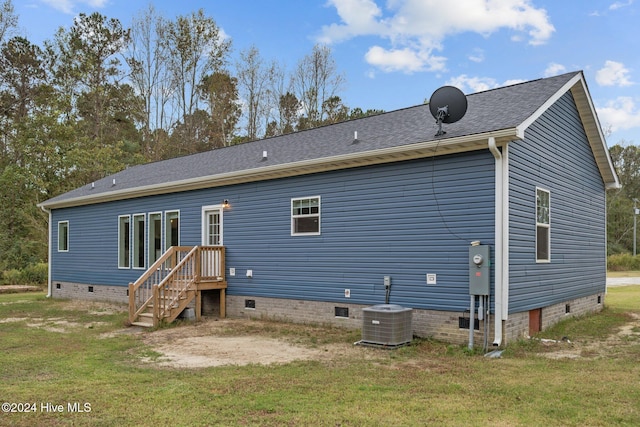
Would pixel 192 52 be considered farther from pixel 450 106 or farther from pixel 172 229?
pixel 450 106

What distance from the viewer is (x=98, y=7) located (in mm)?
29391

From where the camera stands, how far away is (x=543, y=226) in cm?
944

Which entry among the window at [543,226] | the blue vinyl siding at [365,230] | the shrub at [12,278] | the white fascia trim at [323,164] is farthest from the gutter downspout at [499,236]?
the shrub at [12,278]

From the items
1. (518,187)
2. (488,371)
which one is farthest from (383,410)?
(518,187)

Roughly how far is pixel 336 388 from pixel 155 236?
9688 mm

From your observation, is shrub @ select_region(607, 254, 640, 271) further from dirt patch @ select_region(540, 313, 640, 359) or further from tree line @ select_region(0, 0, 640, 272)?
dirt patch @ select_region(540, 313, 640, 359)

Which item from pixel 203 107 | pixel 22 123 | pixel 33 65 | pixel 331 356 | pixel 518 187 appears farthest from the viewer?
pixel 203 107

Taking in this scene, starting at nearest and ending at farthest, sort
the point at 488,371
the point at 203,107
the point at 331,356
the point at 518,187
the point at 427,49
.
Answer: the point at 488,371
the point at 331,356
the point at 518,187
the point at 427,49
the point at 203,107

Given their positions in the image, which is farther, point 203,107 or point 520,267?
point 203,107

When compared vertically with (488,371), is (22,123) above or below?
above

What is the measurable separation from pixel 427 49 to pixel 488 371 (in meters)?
17.8

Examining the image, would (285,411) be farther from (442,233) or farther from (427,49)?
(427,49)

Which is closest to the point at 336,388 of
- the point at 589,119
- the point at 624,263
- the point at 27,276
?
the point at 589,119

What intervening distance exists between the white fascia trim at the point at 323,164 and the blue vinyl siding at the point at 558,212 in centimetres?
74
